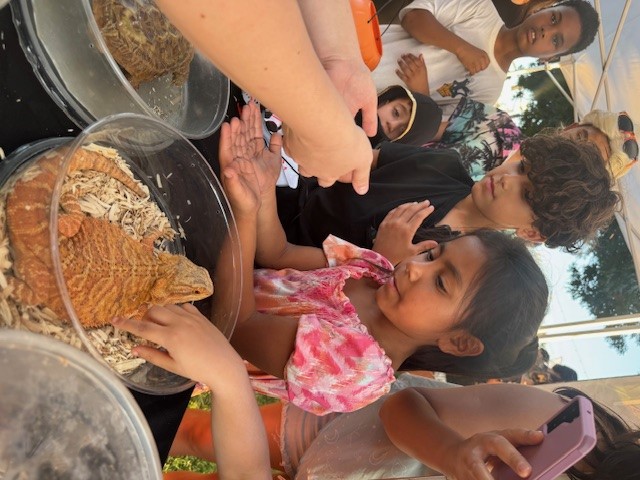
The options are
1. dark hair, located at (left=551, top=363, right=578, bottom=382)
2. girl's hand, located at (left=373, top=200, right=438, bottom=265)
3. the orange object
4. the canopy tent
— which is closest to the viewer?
girl's hand, located at (left=373, top=200, right=438, bottom=265)

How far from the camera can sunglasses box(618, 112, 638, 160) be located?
5.85ft

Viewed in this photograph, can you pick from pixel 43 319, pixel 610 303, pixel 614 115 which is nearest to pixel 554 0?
pixel 614 115

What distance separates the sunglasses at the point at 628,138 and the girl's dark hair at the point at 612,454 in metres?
0.98

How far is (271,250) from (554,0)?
1906 millimetres

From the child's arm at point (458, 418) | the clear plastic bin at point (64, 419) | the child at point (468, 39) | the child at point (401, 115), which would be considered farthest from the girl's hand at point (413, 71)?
the clear plastic bin at point (64, 419)

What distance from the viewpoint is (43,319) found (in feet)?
1.87

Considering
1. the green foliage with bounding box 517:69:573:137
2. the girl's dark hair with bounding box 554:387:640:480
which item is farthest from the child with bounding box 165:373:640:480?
the green foliage with bounding box 517:69:573:137

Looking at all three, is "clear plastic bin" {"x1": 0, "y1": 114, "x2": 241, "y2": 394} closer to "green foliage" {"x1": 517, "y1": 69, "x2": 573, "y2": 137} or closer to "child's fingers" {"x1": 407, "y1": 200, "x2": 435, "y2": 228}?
"child's fingers" {"x1": 407, "y1": 200, "x2": 435, "y2": 228}

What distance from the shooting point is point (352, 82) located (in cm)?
83

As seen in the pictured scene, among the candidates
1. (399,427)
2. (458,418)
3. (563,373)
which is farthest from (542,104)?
(399,427)

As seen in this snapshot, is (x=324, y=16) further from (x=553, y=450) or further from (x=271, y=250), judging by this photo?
(x=553, y=450)

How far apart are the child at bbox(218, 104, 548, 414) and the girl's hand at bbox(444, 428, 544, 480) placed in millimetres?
184

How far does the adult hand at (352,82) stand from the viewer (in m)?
0.81

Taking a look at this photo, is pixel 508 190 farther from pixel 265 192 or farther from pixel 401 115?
pixel 265 192
